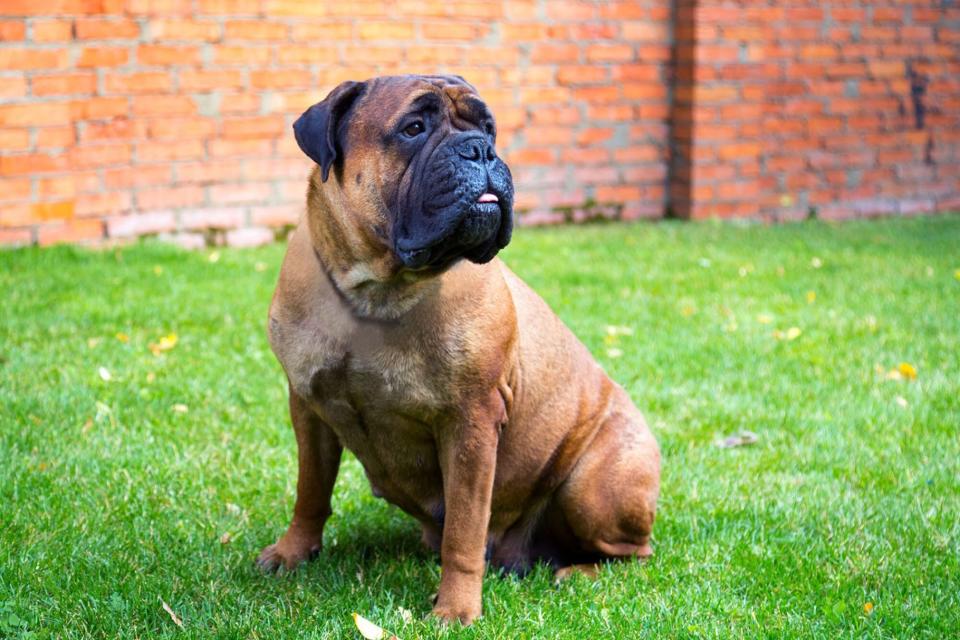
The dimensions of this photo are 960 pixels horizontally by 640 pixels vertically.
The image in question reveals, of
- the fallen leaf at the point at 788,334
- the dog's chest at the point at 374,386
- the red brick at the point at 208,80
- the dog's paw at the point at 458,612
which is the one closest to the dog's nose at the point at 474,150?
the dog's chest at the point at 374,386

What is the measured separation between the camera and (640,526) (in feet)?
11.4

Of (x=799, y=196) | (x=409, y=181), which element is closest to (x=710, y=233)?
(x=799, y=196)

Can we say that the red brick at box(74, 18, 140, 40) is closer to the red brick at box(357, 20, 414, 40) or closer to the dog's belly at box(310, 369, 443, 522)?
the red brick at box(357, 20, 414, 40)

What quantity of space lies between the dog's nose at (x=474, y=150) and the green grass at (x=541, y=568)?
4.16 feet

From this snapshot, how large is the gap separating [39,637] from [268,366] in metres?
2.66

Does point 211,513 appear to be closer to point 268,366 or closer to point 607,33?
point 268,366

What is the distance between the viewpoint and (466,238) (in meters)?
2.88

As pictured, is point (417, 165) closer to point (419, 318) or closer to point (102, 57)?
point (419, 318)

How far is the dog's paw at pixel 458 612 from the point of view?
3086 mm

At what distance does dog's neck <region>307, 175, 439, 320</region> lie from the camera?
3.01 m

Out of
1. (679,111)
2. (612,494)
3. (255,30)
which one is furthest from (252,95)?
(612,494)

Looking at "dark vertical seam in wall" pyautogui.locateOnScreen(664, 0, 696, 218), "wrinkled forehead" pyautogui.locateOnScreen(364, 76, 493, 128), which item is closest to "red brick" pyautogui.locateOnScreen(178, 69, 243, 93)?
"dark vertical seam in wall" pyautogui.locateOnScreen(664, 0, 696, 218)

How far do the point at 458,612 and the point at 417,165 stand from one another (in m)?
1.24

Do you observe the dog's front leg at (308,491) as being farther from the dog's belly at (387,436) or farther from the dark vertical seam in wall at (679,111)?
the dark vertical seam in wall at (679,111)
